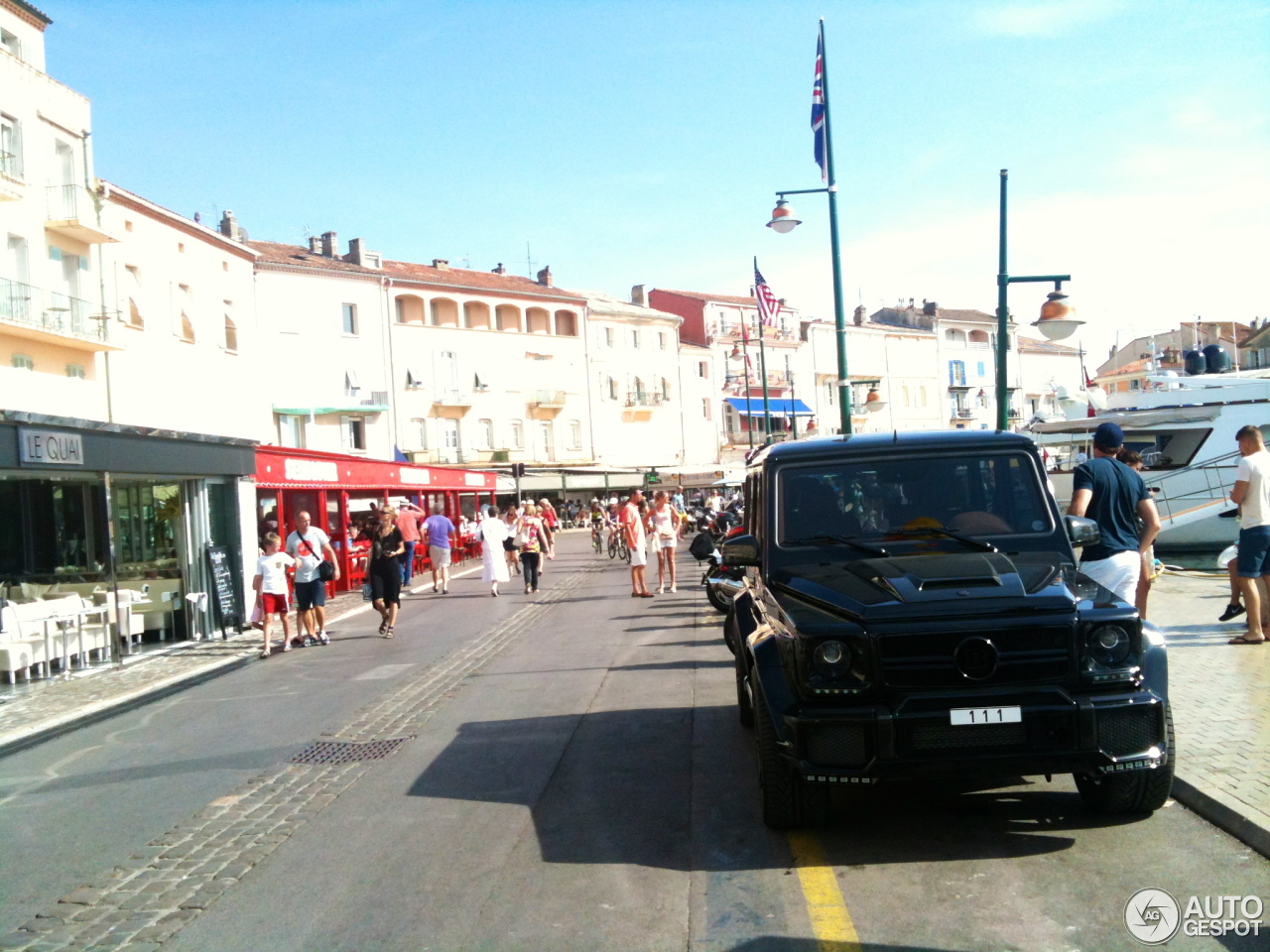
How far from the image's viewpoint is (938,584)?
5.46m

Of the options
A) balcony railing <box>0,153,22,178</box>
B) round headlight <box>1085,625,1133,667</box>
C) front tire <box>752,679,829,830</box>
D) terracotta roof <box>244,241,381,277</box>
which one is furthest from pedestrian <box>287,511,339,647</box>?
terracotta roof <box>244,241,381,277</box>

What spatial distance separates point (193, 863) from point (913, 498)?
13.9 ft

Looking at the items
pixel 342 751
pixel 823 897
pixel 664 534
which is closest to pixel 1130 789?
pixel 823 897

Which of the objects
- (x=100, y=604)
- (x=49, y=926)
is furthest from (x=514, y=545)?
(x=49, y=926)

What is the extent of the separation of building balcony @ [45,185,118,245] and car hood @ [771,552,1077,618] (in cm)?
3141

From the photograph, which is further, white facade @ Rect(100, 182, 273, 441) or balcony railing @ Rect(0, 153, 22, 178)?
white facade @ Rect(100, 182, 273, 441)

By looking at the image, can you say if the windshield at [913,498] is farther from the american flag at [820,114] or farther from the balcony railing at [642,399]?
the balcony railing at [642,399]

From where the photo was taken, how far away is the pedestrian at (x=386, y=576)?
1661cm

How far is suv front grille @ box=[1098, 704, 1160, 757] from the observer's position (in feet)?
16.9

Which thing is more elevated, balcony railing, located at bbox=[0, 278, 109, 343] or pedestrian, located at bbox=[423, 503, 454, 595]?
balcony railing, located at bbox=[0, 278, 109, 343]

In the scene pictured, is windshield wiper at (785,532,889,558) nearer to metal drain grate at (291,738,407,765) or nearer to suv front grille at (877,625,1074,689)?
suv front grille at (877,625,1074,689)

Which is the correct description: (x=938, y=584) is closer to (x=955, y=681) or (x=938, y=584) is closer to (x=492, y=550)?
(x=955, y=681)

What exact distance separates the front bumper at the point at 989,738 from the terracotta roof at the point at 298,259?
5396 cm

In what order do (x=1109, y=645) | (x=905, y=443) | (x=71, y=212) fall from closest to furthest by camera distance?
(x=1109, y=645) < (x=905, y=443) < (x=71, y=212)
